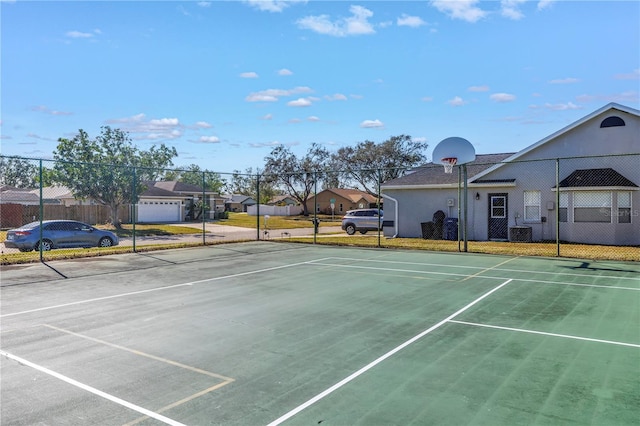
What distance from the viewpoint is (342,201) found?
2717 inches

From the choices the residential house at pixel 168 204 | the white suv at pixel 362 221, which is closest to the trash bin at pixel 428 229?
the white suv at pixel 362 221

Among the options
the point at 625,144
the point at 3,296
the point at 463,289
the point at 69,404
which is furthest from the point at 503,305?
the point at 625,144

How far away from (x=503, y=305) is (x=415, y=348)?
9.90 ft

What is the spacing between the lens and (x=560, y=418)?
3625mm

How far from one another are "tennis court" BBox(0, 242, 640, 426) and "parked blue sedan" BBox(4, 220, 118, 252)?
264 inches

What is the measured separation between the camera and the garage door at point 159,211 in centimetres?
4175

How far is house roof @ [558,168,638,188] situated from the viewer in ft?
58.5

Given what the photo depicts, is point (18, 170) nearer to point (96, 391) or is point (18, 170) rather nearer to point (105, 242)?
point (105, 242)

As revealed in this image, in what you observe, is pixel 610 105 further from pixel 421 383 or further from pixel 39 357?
pixel 39 357

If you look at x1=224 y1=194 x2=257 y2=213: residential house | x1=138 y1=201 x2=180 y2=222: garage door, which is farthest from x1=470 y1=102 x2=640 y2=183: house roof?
x1=224 y1=194 x2=257 y2=213: residential house

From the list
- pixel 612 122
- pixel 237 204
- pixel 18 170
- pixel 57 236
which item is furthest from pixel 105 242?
pixel 237 204

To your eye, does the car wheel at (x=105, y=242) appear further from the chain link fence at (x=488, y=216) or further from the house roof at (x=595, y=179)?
the house roof at (x=595, y=179)

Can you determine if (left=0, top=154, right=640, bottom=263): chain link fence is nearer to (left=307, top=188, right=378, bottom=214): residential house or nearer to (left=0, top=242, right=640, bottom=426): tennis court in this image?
(left=0, top=242, right=640, bottom=426): tennis court

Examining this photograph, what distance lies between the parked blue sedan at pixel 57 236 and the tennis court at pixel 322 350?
22.0ft
